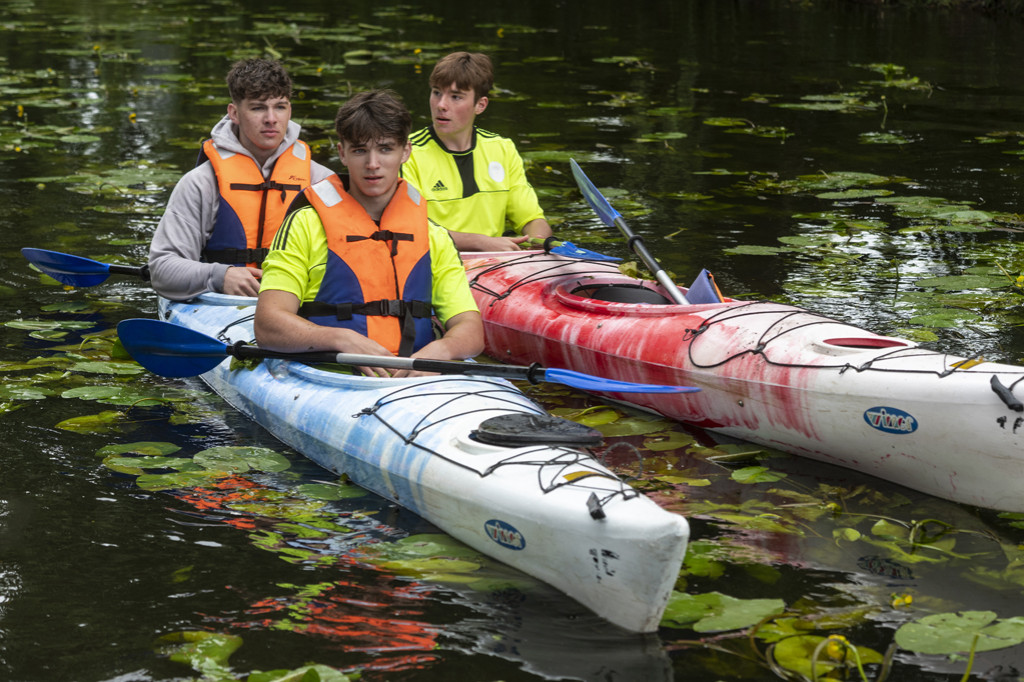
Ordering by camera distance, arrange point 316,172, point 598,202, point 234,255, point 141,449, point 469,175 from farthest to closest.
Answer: point 598,202
point 469,175
point 316,172
point 234,255
point 141,449

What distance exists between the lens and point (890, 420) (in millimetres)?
3682

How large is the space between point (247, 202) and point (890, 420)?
260 centimetres

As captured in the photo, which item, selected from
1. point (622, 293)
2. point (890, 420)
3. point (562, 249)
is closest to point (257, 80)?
point (562, 249)

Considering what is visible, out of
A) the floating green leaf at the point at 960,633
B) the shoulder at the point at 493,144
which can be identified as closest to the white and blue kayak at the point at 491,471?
the floating green leaf at the point at 960,633

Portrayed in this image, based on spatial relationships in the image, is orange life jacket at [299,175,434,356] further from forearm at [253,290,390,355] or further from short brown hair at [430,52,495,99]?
short brown hair at [430,52,495,99]

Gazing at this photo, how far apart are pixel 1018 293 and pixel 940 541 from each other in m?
2.74

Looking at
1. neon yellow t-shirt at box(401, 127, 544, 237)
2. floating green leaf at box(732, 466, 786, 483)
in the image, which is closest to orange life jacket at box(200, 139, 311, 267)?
neon yellow t-shirt at box(401, 127, 544, 237)

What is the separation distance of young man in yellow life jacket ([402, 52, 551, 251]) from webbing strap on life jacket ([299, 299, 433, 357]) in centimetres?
141

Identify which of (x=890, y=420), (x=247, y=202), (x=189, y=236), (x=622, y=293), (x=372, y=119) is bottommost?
(x=890, y=420)

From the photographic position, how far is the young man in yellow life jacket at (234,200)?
187 inches

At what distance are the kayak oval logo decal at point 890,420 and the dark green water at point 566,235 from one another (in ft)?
0.72

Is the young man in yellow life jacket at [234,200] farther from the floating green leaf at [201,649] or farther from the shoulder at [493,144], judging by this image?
the floating green leaf at [201,649]

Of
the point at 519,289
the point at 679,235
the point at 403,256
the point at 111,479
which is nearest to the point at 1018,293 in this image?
the point at 679,235

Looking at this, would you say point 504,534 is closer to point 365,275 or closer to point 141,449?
point 365,275
